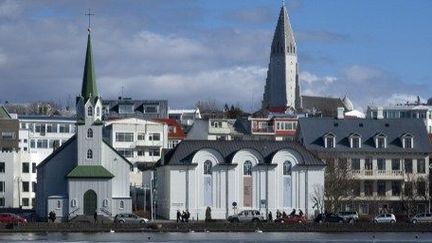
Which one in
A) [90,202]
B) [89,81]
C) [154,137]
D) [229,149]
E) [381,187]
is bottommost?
[90,202]

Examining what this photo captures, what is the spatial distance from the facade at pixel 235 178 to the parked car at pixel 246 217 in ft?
23.1

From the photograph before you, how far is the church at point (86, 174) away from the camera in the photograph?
134500 millimetres

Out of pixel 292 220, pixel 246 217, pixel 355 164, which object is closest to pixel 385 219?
pixel 292 220

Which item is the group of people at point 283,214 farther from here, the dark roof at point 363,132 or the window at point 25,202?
the window at point 25,202

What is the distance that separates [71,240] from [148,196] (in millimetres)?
54138

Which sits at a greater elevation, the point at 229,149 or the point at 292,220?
the point at 229,149

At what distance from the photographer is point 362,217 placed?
14012 cm

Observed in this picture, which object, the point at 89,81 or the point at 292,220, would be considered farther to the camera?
the point at 89,81

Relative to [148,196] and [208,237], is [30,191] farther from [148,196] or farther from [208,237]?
[208,237]

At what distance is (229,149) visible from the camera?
459 feet

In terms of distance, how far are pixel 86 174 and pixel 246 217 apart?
16.9m

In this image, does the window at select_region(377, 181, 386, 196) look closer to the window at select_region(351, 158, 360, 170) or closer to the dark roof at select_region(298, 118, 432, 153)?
the window at select_region(351, 158, 360, 170)

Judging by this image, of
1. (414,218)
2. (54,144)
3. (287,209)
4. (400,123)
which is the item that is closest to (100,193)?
(287,209)

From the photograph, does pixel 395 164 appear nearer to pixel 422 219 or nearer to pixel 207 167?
pixel 207 167
